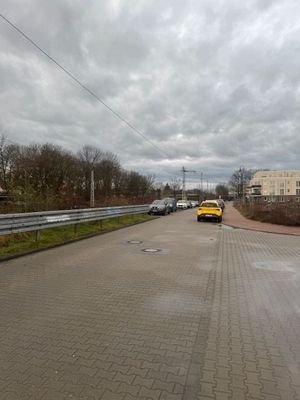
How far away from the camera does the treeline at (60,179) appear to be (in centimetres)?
1413

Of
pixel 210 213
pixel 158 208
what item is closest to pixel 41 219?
pixel 210 213

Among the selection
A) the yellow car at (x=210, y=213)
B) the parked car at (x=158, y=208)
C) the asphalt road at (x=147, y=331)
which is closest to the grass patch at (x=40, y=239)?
the asphalt road at (x=147, y=331)

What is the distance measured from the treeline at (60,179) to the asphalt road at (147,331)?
626 cm

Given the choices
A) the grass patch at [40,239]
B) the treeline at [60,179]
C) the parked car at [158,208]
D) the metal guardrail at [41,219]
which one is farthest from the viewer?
the parked car at [158,208]

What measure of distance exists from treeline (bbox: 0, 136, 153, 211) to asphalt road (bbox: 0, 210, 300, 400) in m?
6.26

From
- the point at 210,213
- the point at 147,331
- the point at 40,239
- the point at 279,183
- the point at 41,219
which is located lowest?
the point at 147,331

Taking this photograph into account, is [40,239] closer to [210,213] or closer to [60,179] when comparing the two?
[210,213]

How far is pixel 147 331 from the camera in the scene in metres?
4.18

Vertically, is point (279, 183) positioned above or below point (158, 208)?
above

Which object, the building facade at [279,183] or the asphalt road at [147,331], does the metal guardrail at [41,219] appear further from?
the building facade at [279,183]

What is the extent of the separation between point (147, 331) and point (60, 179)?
48220 mm

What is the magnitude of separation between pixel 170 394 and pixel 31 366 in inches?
56.3

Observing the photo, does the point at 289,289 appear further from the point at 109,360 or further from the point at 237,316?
the point at 109,360

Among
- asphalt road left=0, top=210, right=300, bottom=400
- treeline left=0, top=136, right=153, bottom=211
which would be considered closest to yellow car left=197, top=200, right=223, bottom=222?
treeline left=0, top=136, right=153, bottom=211
